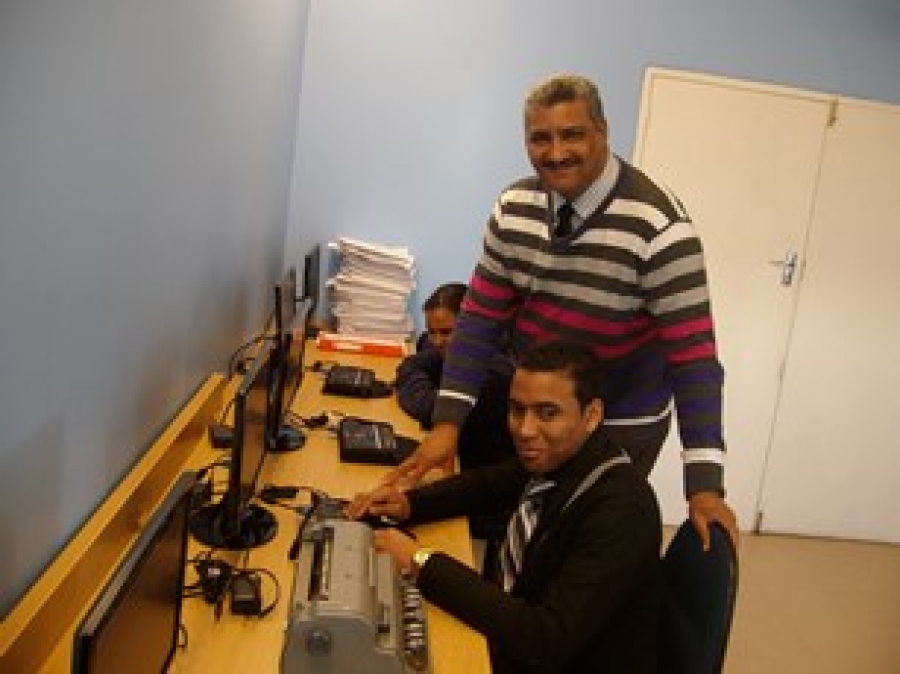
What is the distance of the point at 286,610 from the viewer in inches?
58.1

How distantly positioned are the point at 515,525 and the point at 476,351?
0.56 m

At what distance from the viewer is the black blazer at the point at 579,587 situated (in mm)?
1422

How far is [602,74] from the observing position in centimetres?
395

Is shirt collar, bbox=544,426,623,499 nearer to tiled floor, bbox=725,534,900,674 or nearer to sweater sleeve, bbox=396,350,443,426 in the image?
sweater sleeve, bbox=396,350,443,426

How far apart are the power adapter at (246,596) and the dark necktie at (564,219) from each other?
96 cm

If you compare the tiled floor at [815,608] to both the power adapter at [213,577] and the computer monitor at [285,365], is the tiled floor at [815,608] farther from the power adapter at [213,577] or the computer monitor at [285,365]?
the power adapter at [213,577]

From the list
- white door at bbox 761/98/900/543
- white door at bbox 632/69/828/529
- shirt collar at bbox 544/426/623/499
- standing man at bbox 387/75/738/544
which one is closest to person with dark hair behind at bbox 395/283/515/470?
standing man at bbox 387/75/738/544

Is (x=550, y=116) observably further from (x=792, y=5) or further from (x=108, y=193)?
(x=792, y=5)

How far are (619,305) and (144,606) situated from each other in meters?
1.23

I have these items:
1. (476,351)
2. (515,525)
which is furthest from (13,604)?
(476,351)

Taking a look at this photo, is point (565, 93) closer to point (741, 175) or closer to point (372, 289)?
point (372, 289)

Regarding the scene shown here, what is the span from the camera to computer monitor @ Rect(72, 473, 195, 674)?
0.77 m

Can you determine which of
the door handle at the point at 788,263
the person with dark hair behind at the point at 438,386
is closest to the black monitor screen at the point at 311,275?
the person with dark hair behind at the point at 438,386

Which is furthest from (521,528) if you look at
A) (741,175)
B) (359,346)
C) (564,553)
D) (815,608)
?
(741,175)
